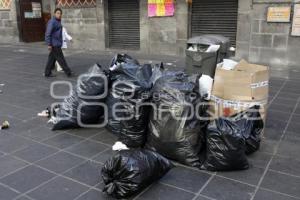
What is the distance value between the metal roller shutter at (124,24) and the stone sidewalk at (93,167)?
255 inches

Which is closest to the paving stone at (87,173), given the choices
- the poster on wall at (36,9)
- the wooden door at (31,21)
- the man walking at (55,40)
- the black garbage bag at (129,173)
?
the black garbage bag at (129,173)

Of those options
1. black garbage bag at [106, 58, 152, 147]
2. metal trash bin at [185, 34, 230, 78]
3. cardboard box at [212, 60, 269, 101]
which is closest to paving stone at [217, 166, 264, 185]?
cardboard box at [212, 60, 269, 101]

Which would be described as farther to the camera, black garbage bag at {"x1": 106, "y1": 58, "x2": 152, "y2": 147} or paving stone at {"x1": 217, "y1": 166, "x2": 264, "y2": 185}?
black garbage bag at {"x1": 106, "y1": 58, "x2": 152, "y2": 147}

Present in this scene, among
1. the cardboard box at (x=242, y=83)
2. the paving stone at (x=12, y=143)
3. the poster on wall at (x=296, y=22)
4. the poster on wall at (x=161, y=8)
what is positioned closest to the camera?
the cardboard box at (x=242, y=83)

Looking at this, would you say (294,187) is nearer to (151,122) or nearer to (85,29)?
(151,122)

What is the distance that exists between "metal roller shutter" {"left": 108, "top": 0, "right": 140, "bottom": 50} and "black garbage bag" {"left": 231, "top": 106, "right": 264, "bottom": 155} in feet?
27.4

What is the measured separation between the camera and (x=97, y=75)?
433cm

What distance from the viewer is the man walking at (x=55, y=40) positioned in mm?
7402

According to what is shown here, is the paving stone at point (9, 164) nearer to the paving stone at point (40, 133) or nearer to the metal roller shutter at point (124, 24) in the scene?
the paving stone at point (40, 133)

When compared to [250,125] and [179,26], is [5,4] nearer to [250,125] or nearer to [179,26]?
[179,26]

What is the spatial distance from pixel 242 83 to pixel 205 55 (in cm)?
132

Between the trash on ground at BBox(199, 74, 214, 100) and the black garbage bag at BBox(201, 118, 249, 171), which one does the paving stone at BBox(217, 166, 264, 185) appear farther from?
the trash on ground at BBox(199, 74, 214, 100)

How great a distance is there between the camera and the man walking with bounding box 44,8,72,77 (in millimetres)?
7402

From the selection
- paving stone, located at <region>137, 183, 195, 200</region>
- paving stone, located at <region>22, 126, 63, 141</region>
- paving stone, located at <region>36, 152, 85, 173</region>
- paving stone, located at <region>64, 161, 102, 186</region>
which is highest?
paving stone, located at <region>22, 126, 63, 141</region>
